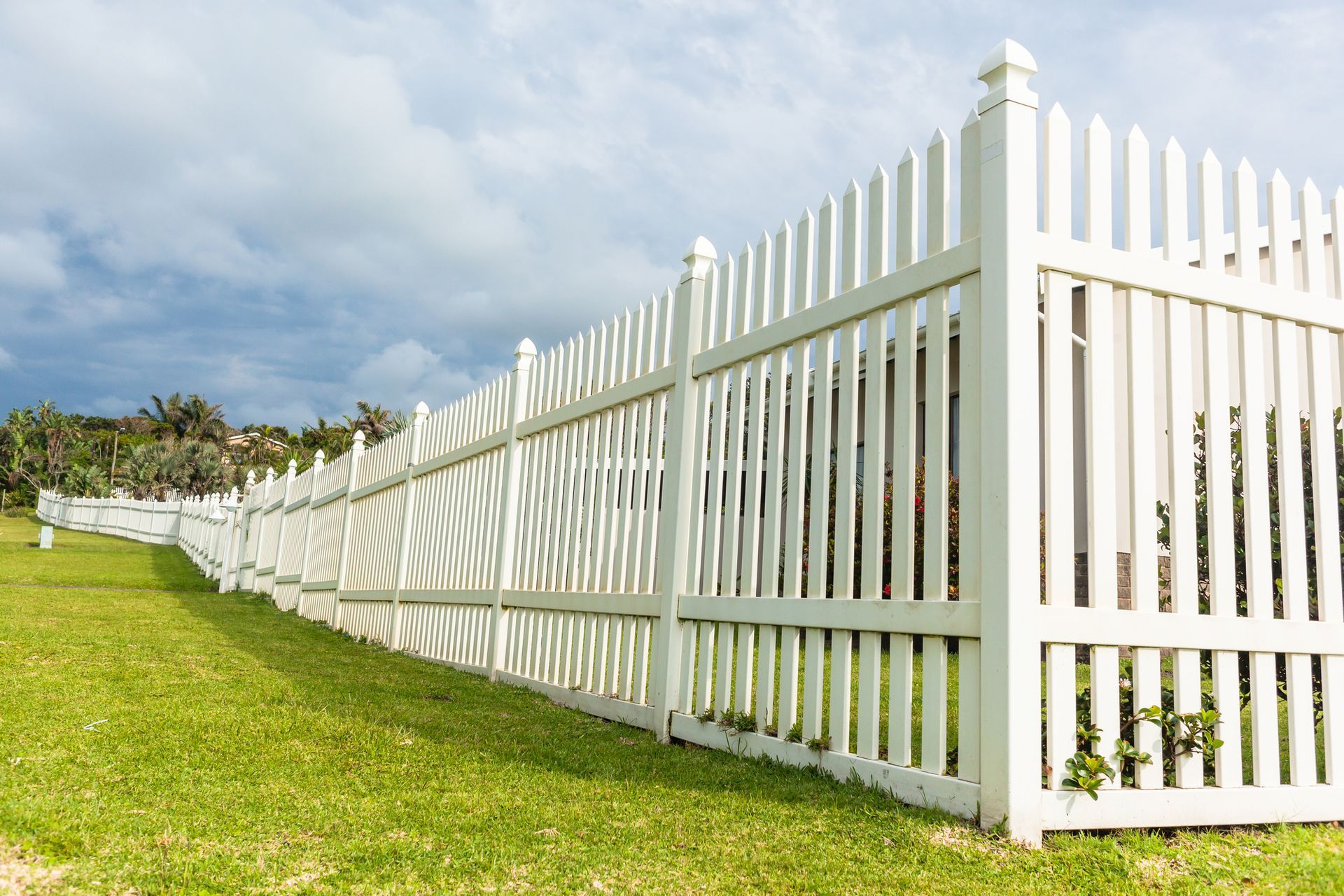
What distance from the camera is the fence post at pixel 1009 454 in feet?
9.43

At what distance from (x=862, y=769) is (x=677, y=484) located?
1.92m

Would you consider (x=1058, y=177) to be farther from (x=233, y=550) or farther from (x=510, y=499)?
(x=233, y=550)

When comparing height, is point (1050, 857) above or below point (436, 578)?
below

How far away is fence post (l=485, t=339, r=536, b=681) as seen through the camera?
22.8 ft

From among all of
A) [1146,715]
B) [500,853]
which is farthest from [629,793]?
[1146,715]

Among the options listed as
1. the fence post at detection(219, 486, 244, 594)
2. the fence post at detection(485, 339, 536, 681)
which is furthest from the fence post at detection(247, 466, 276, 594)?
the fence post at detection(485, 339, 536, 681)

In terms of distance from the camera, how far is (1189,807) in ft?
10.3

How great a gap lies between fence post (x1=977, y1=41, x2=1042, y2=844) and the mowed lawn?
0.84ft

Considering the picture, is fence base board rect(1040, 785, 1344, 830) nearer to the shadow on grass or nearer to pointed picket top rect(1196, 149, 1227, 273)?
the shadow on grass

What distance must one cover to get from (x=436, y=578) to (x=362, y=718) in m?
3.63

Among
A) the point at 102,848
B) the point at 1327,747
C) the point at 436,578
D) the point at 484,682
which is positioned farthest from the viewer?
the point at 436,578

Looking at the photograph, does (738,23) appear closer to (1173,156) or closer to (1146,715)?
(1173,156)

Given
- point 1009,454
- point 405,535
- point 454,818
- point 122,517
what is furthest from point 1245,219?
point 122,517

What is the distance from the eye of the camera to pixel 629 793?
357 cm
